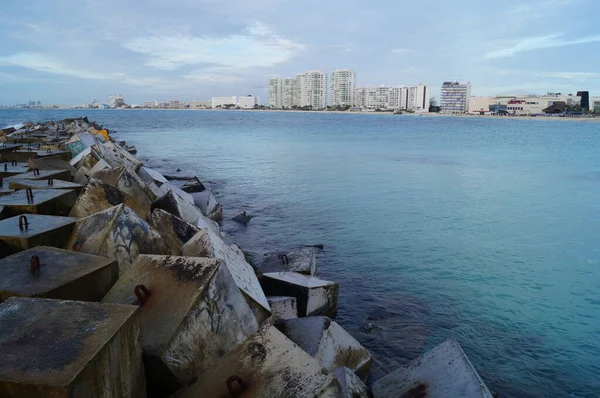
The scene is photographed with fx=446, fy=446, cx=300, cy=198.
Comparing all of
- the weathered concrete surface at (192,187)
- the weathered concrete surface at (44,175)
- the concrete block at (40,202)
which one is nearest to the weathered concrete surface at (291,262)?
the concrete block at (40,202)

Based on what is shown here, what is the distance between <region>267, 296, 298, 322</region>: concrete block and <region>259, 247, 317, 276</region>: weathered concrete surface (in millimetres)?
1537

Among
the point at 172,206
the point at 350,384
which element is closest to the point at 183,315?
the point at 350,384

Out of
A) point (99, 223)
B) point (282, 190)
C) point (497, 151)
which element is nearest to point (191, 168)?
point (282, 190)

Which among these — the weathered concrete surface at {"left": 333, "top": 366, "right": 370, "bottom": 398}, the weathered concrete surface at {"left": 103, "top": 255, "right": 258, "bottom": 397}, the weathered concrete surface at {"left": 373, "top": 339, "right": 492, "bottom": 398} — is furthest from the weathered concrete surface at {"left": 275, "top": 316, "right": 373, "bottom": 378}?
the weathered concrete surface at {"left": 103, "top": 255, "right": 258, "bottom": 397}

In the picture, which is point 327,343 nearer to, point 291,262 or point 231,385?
point 231,385

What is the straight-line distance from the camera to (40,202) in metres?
5.46

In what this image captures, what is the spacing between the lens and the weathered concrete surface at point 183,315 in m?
3.00

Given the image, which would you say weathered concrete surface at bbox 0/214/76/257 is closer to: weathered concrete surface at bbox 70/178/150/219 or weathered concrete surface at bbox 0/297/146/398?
weathered concrete surface at bbox 70/178/150/219

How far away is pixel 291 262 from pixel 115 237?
3465 mm

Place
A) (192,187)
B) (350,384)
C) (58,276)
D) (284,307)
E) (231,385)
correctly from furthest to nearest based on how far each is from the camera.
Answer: (192,187) < (284,307) < (350,384) < (58,276) < (231,385)

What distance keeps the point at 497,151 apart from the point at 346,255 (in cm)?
2867

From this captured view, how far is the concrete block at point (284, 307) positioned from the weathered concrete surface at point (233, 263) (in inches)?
21.9

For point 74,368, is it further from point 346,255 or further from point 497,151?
point 497,151

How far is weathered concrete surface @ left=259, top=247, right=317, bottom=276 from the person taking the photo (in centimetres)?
717
